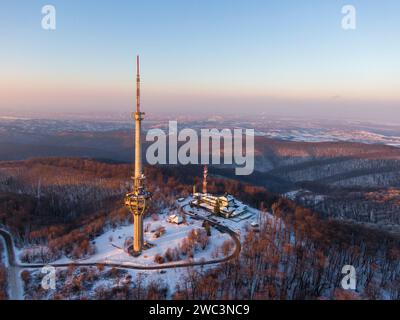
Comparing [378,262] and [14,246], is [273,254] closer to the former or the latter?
[378,262]

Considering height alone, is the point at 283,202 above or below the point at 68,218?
above

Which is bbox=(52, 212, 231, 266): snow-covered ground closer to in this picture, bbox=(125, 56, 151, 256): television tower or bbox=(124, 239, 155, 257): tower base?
bbox=(124, 239, 155, 257): tower base

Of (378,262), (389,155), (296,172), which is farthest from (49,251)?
(389,155)

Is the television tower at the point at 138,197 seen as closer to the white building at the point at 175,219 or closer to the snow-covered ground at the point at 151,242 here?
the snow-covered ground at the point at 151,242

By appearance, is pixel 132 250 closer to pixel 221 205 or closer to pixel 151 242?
pixel 151 242

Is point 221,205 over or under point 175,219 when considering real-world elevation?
over

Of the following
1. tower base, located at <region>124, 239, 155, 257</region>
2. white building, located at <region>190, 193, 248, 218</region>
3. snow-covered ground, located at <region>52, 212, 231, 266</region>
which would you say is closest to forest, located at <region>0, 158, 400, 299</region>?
snow-covered ground, located at <region>52, 212, 231, 266</region>

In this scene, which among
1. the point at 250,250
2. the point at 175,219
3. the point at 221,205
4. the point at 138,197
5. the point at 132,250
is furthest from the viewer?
the point at 221,205

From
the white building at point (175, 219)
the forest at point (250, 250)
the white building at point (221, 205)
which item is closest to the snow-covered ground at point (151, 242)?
the white building at point (175, 219)

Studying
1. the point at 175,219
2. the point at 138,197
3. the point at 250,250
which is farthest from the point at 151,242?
the point at 250,250

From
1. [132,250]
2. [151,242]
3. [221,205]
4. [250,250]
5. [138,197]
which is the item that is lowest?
[132,250]

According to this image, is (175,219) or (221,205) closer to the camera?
(175,219)
